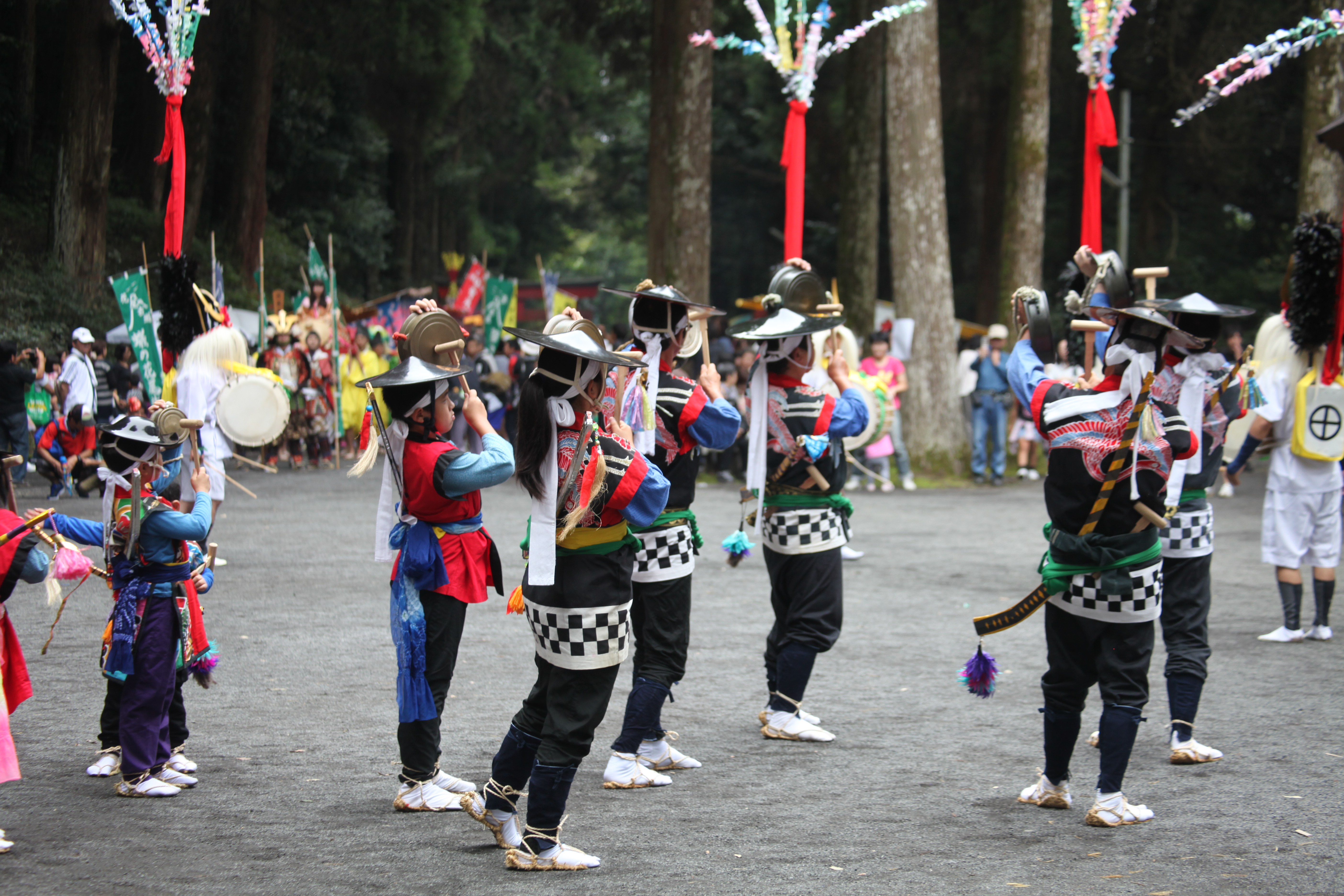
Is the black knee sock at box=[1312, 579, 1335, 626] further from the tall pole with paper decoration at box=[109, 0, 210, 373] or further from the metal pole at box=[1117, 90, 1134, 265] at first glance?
the metal pole at box=[1117, 90, 1134, 265]

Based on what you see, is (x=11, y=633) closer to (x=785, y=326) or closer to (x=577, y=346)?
(x=577, y=346)

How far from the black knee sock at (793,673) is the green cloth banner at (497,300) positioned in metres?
15.4

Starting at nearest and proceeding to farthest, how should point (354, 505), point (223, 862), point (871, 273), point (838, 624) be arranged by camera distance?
point (223, 862), point (838, 624), point (354, 505), point (871, 273)

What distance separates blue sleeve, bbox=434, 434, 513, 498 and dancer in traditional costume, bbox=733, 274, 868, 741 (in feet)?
Result: 5.46

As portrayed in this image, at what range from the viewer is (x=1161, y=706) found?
6.71 m

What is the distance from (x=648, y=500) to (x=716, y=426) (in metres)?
1.17

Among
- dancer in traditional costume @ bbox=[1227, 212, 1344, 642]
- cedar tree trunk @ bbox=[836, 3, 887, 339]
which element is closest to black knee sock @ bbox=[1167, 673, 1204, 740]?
dancer in traditional costume @ bbox=[1227, 212, 1344, 642]

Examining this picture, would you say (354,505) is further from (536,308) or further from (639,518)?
(536,308)

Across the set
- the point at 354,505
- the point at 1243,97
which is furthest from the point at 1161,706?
the point at 1243,97

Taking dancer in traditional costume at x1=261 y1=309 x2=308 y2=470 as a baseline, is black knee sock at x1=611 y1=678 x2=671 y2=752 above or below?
below

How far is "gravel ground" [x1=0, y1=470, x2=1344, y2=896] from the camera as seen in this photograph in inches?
172

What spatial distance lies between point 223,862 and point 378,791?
888 millimetres

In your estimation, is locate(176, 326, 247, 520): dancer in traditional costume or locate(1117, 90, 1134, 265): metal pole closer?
locate(176, 326, 247, 520): dancer in traditional costume

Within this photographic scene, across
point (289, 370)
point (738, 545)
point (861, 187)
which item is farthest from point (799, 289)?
point (861, 187)
